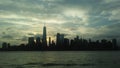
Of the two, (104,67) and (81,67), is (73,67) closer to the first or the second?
(81,67)

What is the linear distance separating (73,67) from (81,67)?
229 cm

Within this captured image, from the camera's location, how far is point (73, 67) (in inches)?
2736

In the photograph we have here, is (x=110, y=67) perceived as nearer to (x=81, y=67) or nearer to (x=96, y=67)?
(x=96, y=67)

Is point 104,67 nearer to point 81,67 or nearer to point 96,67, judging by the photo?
point 96,67

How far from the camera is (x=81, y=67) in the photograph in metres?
69.4

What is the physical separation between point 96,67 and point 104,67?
2.20m

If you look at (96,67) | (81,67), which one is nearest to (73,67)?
(81,67)

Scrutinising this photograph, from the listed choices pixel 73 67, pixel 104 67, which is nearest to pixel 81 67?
pixel 73 67

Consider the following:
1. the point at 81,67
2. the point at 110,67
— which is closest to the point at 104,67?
the point at 110,67

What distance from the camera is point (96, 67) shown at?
67625 mm

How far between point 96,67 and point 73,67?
659 cm

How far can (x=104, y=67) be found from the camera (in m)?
67.3

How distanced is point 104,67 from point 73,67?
877 cm

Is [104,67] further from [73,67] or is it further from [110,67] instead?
[73,67]
